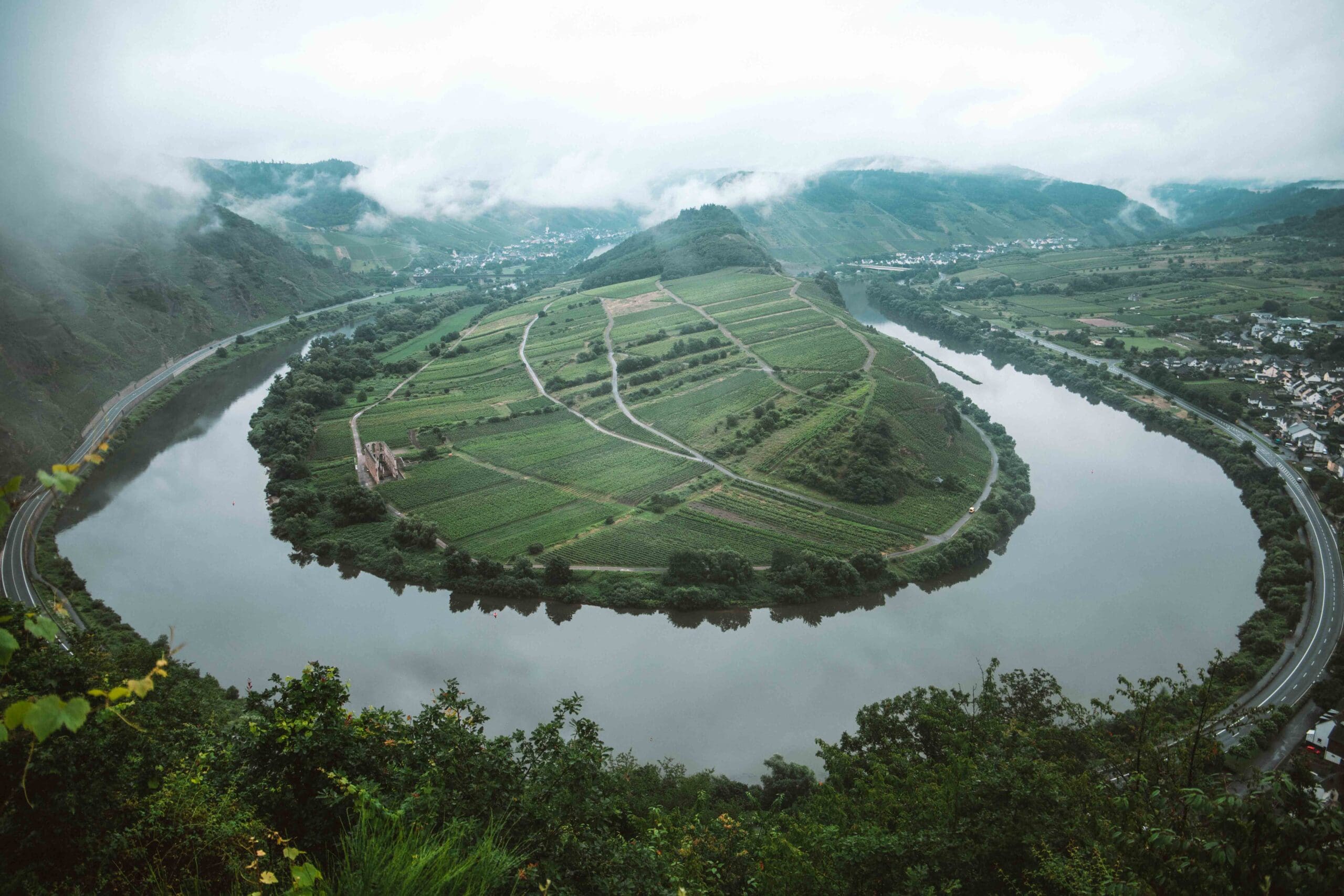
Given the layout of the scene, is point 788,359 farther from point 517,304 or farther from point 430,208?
point 430,208

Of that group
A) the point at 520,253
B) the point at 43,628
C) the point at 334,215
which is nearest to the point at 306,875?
the point at 43,628

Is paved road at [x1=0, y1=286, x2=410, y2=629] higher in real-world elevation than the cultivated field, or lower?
higher

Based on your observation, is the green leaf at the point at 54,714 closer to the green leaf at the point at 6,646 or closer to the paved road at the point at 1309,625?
the green leaf at the point at 6,646

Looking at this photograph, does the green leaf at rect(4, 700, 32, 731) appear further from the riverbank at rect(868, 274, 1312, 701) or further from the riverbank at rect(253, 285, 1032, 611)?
the riverbank at rect(253, 285, 1032, 611)

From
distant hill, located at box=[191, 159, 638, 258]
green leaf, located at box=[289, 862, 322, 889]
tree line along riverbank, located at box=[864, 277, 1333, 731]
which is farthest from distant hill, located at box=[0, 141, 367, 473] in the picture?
tree line along riverbank, located at box=[864, 277, 1333, 731]

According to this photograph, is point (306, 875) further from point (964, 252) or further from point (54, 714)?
point (964, 252)

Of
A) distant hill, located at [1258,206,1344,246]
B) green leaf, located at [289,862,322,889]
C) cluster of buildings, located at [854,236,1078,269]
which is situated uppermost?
green leaf, located at [289,862,322,889]

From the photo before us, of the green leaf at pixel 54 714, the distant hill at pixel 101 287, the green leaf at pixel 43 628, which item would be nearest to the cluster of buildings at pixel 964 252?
the distant hill at pixel 101 287
